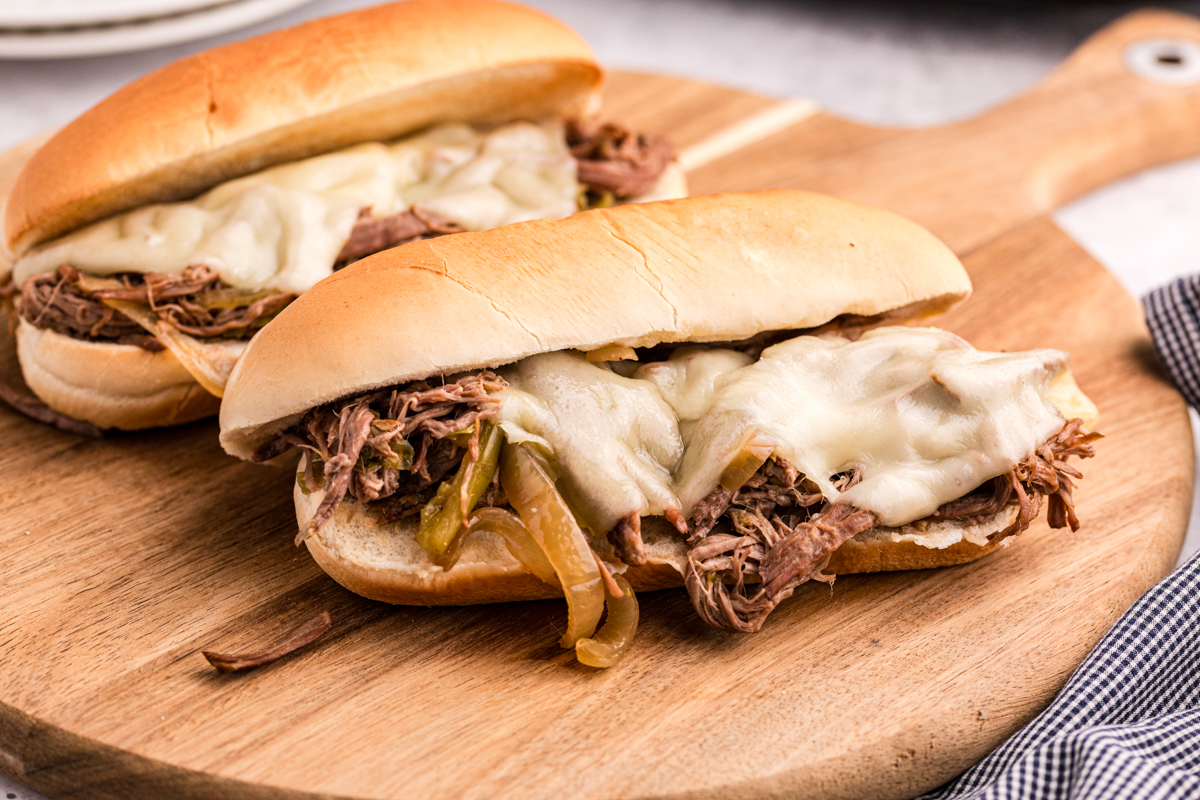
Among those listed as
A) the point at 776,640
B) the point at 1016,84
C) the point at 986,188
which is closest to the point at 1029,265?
the point at 986,188

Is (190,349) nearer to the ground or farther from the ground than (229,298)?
nearer to the ground

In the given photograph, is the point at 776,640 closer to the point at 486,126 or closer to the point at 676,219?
the point at 676,219

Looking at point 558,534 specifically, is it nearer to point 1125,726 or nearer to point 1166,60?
point 1125,726

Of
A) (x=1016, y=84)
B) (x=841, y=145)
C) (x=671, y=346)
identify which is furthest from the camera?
(x=1016, y=84)

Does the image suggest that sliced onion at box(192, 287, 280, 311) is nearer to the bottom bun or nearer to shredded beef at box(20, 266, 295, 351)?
shredded beef at box(20, 266, 295, 351)

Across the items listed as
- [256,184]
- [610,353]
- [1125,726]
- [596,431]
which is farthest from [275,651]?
[1125,726]

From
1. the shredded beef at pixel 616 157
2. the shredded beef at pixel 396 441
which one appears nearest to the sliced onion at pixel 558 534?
the shredded beef at pixel 396 441
